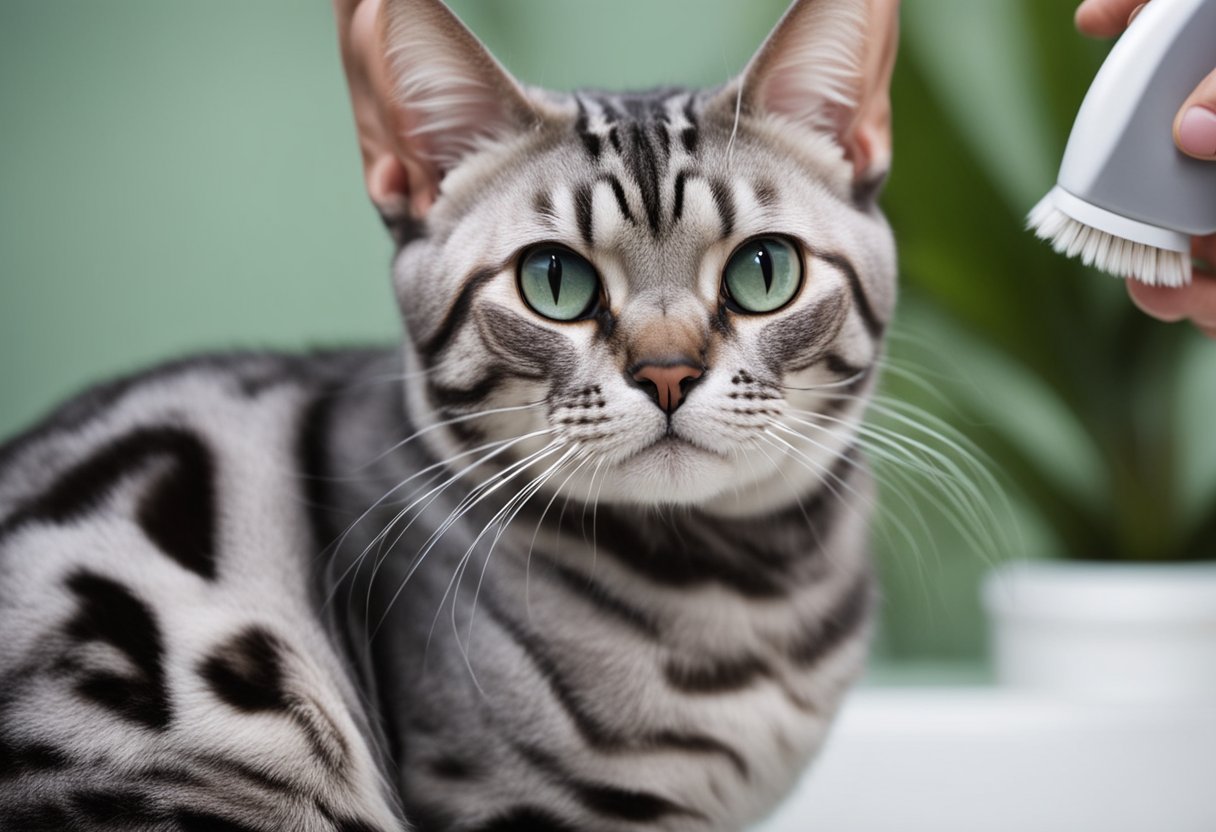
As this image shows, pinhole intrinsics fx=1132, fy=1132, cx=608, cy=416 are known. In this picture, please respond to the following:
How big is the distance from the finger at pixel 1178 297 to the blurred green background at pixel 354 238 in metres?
0.59

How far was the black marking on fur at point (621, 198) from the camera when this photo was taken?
2.71 ft

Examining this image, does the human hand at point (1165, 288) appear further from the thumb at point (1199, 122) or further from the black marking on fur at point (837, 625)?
the black marking on fur at point (837, 625)

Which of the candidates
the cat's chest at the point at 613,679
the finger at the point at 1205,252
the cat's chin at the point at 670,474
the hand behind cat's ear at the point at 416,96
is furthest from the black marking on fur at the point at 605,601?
the finger at the point at 1205,252

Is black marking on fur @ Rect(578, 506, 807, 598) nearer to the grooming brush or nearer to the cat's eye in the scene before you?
the cat's eye

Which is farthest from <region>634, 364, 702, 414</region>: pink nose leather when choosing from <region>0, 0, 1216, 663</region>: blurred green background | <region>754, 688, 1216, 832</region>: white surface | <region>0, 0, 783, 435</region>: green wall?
<region>0, 0, 783, 435</region>: green wall

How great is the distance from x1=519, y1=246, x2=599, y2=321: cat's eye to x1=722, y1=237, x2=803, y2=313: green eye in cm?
10

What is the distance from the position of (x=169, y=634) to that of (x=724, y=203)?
52 cm

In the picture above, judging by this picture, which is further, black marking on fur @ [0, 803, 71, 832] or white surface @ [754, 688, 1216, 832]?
white surface @ [754, 688, 1216, 832]

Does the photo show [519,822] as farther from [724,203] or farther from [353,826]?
[724,203]

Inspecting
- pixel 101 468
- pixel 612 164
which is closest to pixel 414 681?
pixel 101 468

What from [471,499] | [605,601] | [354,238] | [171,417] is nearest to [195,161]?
[354,238]

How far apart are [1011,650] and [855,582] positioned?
1.82 ft

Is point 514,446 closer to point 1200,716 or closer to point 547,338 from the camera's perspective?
point 547,338

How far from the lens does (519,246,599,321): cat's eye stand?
837mm
